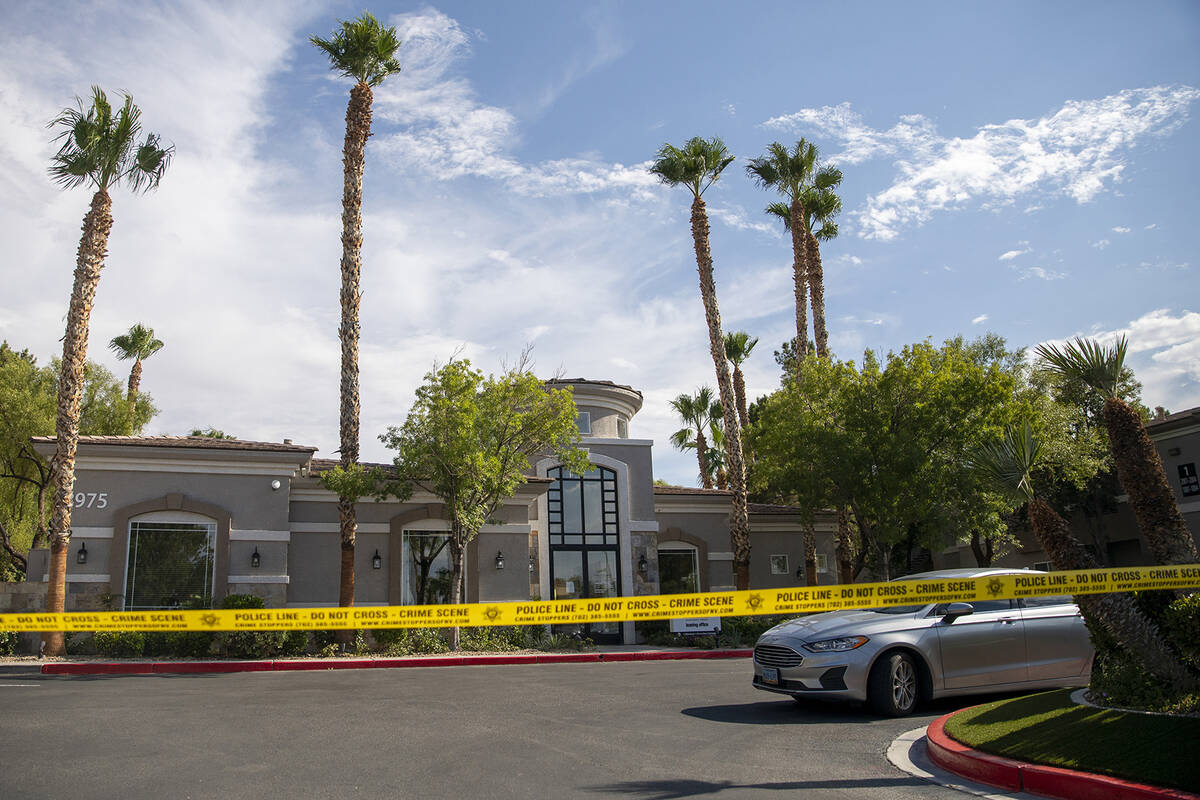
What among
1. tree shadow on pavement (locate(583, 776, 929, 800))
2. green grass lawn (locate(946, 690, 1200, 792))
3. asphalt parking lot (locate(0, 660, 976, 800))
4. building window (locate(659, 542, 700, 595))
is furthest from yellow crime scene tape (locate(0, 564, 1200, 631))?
building window (locate(659, 542, 700, 595))

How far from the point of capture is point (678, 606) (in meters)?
9.37

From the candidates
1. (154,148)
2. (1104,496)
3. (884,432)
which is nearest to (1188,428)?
(1104,496)

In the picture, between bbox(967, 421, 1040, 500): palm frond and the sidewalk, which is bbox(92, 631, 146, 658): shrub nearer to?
the sidewalk

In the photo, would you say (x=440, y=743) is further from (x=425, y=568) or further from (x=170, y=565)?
(x=425, y=568)

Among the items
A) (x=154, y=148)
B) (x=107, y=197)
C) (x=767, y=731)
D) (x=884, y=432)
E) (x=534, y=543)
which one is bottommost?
(x=767, y=731)

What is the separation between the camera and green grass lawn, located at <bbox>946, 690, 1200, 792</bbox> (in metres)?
5.80

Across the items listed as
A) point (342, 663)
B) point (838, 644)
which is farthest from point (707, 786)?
point (342, 663)

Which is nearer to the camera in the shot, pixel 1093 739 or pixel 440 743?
pixel 1093 739

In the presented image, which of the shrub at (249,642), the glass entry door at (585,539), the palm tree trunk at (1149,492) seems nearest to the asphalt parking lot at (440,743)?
the palm tree trunk at (1149,492)

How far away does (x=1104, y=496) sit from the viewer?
29750 millimetres

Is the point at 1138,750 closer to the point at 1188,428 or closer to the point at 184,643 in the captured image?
the point at 184,643

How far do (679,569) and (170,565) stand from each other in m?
15.0

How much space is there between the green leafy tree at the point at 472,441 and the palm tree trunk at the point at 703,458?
23.1 meters

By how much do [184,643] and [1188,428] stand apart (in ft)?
→ 94.4
